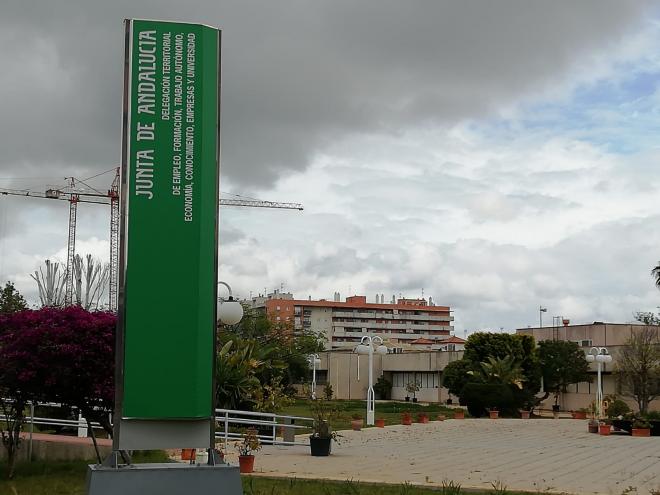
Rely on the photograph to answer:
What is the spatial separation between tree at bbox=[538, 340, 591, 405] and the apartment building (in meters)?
77.9

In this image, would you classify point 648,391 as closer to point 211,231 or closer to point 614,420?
point 614,420

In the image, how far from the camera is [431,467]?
16.0 meters

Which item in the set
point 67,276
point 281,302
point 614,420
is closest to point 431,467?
point 614,420

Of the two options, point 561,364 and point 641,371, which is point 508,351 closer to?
point 561,364

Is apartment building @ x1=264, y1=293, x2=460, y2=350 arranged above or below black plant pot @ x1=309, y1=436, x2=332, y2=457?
above

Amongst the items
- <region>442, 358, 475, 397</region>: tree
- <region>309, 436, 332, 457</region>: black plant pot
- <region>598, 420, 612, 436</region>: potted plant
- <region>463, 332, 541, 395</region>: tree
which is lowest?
<region>598, 420, 612, 436</region>: potted plant

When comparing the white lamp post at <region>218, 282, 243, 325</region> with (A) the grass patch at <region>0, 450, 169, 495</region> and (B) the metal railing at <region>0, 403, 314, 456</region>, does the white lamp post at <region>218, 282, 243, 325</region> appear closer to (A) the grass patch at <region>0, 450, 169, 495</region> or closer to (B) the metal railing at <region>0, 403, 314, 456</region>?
(A) the grass patch at <region>0, 450, 169, 495</region>

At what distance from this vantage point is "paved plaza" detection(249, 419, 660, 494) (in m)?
13.8

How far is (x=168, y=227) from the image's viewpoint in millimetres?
8094

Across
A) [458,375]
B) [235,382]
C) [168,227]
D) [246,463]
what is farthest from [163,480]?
[458,375]

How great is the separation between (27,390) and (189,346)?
526cm

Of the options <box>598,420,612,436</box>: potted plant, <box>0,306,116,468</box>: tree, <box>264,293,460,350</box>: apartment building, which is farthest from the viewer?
<box>264,293,460,350</box>: apartment building

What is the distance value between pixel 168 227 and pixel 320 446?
1067 centimetres

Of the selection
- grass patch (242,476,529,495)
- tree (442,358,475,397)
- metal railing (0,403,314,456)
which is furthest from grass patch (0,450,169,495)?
tree (442,358,475,397)
